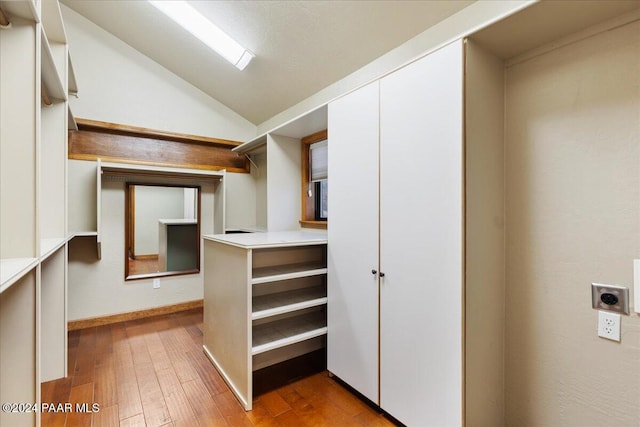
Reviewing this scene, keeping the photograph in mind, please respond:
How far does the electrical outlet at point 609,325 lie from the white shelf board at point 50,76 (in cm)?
272

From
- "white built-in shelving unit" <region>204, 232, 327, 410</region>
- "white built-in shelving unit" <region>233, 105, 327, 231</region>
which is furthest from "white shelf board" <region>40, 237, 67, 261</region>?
"white built-in shelving unit" <region>233, 105, 327, 231</region>

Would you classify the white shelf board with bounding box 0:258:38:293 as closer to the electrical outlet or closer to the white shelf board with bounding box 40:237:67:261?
the white shelf board with bounding box 40:237:67:261

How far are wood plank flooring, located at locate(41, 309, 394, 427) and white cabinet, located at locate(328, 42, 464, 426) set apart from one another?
0.20 metres

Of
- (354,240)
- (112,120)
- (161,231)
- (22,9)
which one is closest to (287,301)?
(354,240)

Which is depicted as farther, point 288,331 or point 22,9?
point 288,331

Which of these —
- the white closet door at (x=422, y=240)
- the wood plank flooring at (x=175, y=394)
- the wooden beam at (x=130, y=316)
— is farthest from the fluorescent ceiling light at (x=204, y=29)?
the wooden beam at (x=130, y=316)

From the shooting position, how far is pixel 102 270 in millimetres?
3129

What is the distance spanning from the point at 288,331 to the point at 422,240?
1.19 meters

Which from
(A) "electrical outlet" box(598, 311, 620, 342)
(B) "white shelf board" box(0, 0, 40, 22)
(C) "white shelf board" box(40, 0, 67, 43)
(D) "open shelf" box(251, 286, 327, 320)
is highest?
(C) "white shelf board" box(40, 0, 67, 43)

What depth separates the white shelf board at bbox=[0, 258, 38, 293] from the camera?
32.2 inches

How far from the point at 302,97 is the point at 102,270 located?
2812 millimetres

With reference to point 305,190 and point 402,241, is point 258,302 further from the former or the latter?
point 305,190

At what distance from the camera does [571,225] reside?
1.34 m

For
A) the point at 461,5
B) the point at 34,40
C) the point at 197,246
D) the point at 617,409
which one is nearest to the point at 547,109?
the point at 461,5
